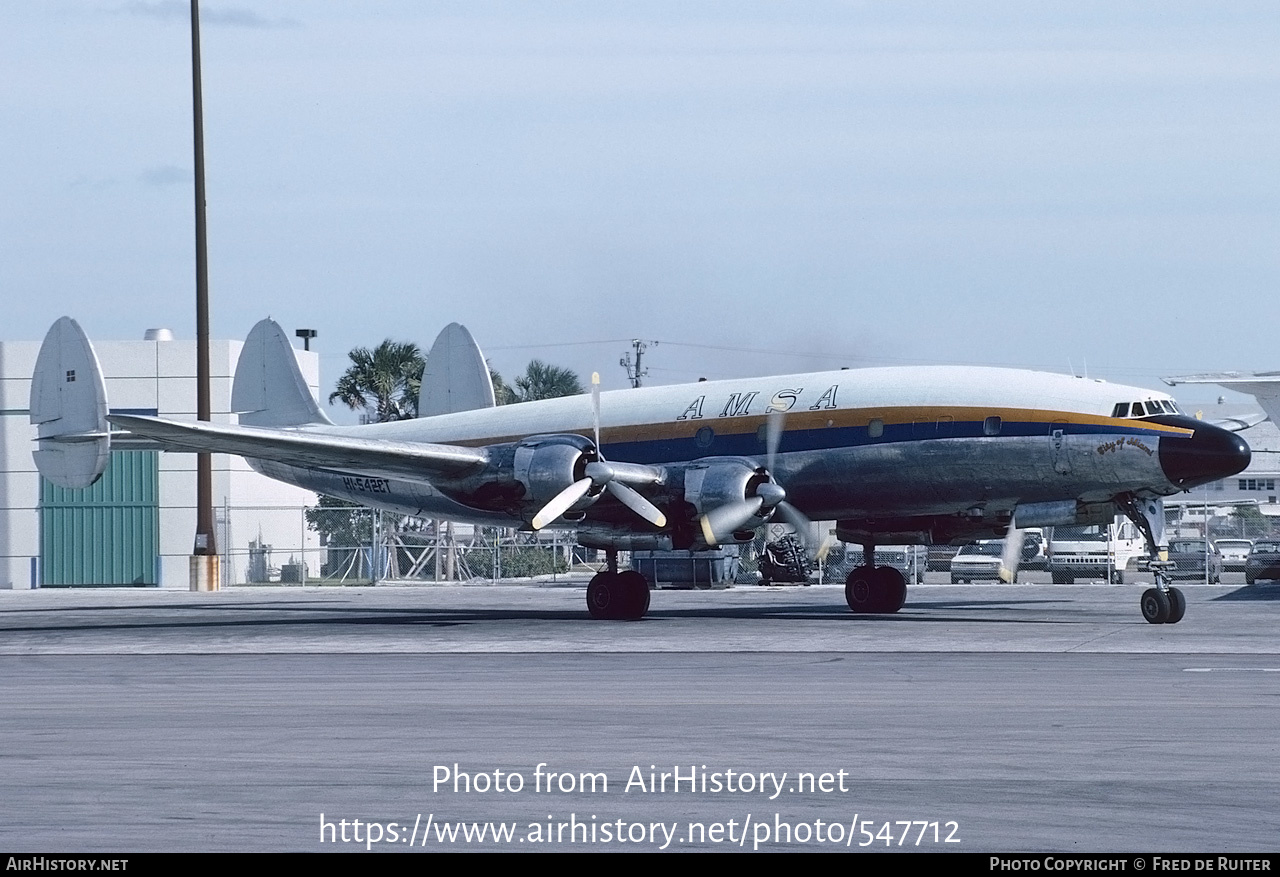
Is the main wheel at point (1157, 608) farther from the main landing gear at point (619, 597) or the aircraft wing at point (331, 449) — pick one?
the aircraft wing at point (331, 449)

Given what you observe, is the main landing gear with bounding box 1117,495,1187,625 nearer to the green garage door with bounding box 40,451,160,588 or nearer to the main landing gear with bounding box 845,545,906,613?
the main landing gear with bounding box 845,545,906,613

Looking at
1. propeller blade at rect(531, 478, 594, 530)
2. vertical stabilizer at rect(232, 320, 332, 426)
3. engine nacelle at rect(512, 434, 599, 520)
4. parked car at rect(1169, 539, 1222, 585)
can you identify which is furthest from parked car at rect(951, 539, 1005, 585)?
propeller blade at rect(531, 478, 594, 530)

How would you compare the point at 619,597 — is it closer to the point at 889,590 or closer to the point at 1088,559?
the point at 889,590

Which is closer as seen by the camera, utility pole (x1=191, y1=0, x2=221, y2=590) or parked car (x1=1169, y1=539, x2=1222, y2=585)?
utility pole (x1=191, y1=0, x2=221, y2=590)

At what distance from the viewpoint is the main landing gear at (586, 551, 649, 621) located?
1147 inches

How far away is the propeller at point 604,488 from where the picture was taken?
90.4 feet

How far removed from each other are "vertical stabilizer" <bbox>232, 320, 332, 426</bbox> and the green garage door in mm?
24110

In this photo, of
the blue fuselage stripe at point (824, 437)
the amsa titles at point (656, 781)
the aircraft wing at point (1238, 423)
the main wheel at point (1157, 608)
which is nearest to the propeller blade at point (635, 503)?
the blue fuselage stripe at point (824, 437)

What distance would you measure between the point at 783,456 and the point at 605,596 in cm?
435

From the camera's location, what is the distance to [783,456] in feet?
94.6

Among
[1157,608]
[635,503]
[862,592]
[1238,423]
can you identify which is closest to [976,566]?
[862,592]

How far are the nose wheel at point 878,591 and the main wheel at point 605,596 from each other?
490 centimetres

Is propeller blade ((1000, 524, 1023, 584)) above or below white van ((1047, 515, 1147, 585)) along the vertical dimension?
above
